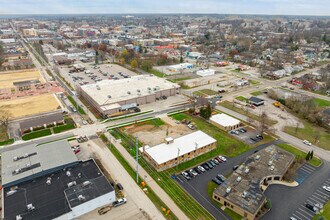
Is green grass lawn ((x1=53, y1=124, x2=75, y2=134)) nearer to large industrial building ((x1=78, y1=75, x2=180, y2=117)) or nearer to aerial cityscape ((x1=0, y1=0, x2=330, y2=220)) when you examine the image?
aerial cityscape ((x1=0, y1=0, x2=330, y2=220))

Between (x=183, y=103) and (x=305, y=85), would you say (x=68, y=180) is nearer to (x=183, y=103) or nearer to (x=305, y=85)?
(x=183, y=103)

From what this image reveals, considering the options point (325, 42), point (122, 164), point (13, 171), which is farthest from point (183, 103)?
point (325, 42)

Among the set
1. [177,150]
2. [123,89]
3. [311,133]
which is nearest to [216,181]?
[177,150]

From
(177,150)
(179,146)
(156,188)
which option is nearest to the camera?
(156,188)

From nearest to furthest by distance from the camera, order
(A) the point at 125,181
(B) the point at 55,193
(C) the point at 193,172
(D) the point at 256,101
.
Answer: (B) the point at 55,193, (A) the point at 125,181, (C) the point at 193,172, (D) the point at 256,101

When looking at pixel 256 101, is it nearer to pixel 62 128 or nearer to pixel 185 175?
pixel 185 175

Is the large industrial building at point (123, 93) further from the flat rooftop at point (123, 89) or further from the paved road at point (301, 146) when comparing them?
the paved road at point (301, 146)
